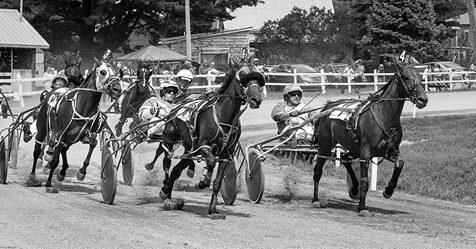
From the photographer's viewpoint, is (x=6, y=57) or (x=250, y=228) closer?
(x=250, y=228)

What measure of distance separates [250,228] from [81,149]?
12.3 meters

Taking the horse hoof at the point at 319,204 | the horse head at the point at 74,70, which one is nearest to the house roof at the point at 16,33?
the horse head at the point at 74,70

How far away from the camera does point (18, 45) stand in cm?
4453

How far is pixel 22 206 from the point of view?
13.1 meters

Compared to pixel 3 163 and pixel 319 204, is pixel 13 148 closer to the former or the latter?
pixel 3 163

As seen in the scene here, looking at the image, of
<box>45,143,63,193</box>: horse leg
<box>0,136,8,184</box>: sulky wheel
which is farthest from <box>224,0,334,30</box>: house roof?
<box>45,143,63,193</box>: horse leg

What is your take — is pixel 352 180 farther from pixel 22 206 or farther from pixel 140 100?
pixel 140 100

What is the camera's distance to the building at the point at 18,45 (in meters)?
44.9

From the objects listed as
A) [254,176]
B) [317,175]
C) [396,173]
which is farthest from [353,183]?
[254,176]

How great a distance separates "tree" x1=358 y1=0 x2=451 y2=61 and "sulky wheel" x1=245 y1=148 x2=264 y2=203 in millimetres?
34899

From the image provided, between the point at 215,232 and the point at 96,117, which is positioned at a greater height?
the point at 96,117

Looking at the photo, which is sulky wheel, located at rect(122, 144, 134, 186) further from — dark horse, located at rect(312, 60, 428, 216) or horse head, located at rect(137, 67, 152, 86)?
dark horse, located at rect(312, 60, 428, 216)

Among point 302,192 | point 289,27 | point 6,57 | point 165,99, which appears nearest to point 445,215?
point 302,192

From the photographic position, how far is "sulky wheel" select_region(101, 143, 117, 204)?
13648mm
